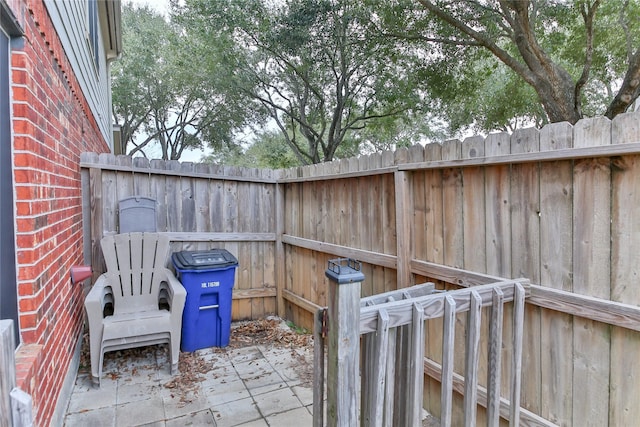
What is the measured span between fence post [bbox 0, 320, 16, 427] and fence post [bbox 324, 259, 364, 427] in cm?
91

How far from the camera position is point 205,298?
3.62 meters

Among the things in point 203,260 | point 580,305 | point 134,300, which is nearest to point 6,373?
point 580,305

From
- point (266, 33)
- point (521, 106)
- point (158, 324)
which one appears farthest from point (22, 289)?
point (521, 106)

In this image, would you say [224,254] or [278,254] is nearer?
[224,254]

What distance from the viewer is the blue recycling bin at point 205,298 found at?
3533 millimetres

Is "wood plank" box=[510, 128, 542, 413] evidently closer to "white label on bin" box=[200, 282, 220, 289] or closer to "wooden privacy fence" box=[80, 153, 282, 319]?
"white label on bin" box=[200, 282, 220, 289]

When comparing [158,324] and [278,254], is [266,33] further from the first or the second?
[158,324]

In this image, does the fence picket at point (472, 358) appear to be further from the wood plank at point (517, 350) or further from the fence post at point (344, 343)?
the fence post at point (344, 343)

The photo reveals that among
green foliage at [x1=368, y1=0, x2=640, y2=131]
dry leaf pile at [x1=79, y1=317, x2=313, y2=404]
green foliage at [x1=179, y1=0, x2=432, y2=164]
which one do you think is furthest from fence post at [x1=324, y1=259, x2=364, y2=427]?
green foliage at [x1=179, y1=0, x2=432, y2=164]

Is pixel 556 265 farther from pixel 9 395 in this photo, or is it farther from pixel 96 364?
pixel 96 364

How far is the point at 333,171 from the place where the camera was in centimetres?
352

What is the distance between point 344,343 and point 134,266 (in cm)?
278

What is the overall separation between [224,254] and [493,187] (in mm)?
2696

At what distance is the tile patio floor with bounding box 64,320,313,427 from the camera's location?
8.25 ft
